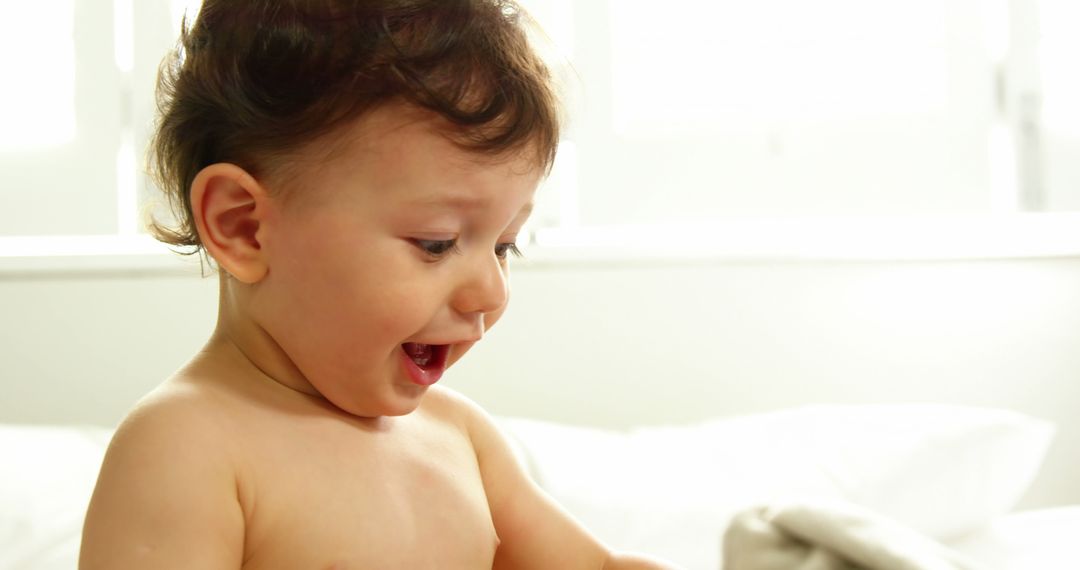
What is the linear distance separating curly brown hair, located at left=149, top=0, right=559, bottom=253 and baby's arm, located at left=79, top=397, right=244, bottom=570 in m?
0.17

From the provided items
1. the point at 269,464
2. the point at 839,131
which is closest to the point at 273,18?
the point at 269,464

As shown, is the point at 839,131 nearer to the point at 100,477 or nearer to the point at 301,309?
Answer: the point at 301,309

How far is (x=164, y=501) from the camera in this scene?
667mm

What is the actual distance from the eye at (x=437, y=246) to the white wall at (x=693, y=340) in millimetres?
957

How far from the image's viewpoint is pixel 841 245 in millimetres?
1809

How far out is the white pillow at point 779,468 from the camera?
128 centimetres

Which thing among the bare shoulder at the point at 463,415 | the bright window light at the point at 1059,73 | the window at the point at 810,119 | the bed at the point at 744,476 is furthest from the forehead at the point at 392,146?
the bright window light at the point at 1059,73

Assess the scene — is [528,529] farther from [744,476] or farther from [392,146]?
[744,476]

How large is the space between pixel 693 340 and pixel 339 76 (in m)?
1.13

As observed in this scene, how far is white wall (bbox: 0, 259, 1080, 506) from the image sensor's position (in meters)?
1.64

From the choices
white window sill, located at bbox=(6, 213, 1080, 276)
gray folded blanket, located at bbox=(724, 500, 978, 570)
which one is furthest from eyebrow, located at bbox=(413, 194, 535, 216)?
white window sill, located at bbox=(6, 213, 1080, 276)

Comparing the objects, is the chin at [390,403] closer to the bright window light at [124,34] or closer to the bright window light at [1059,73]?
the bright window light at [124,34]

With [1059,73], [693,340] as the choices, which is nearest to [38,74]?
[693,340]

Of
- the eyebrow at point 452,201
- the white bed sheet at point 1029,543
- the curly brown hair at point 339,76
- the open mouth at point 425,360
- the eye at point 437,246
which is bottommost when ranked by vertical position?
the white bed sheet at point 1029,543
